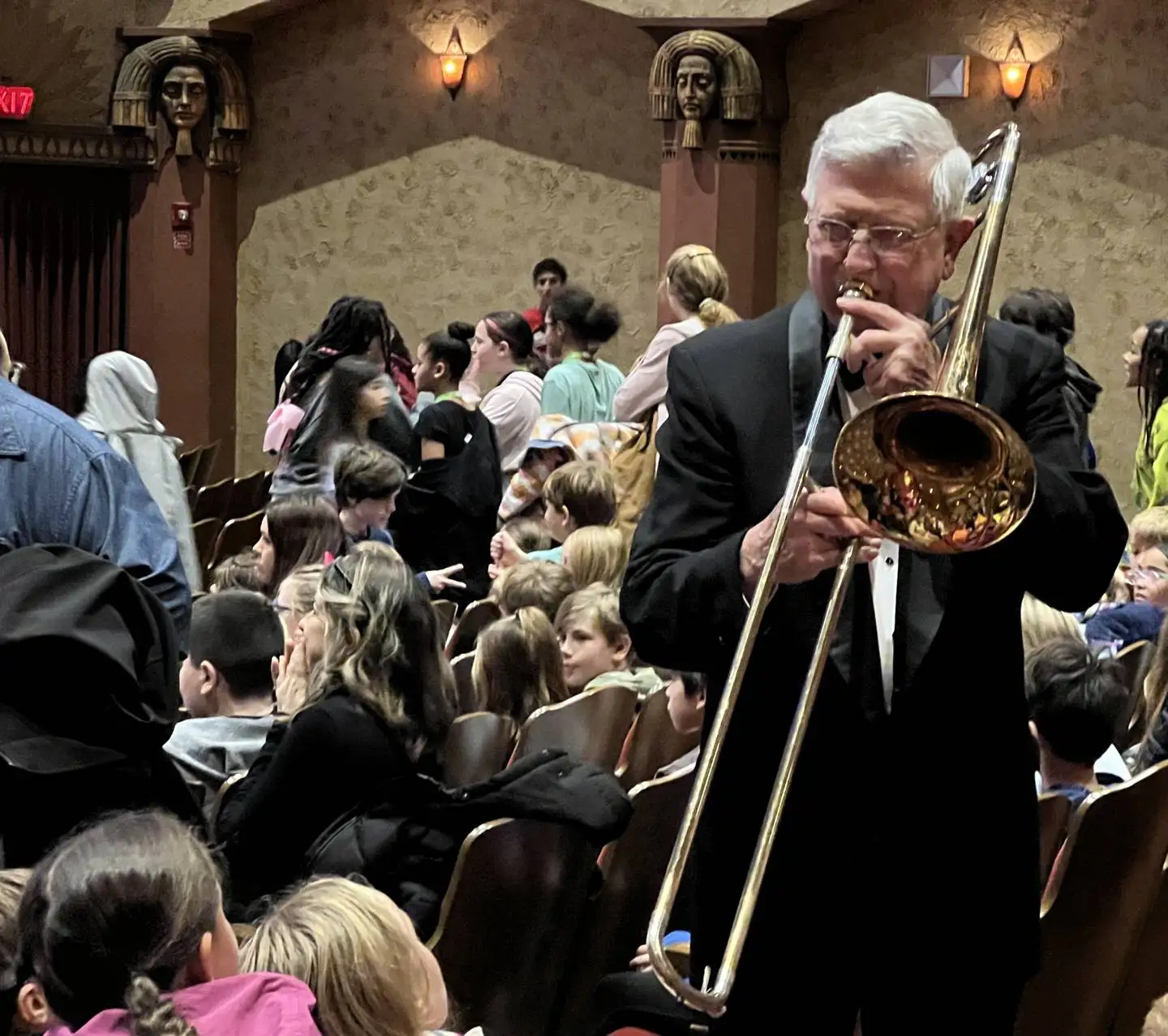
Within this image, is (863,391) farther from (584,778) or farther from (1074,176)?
(1074,176)

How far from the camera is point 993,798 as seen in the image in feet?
6.53

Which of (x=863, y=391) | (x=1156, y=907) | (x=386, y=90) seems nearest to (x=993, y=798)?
(x=863, y=391)

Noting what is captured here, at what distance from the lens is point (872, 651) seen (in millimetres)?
1965

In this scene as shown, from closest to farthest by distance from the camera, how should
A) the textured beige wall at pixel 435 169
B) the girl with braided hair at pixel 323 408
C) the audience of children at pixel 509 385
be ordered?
the girl with braided hair at pixel 323 408 < the audience of children at pixel 509 385 < the textured beige wall at pixel 435 169

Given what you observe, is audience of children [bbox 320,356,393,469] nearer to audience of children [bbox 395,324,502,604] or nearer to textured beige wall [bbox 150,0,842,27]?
audience of children [bbox 395,324,502,604]

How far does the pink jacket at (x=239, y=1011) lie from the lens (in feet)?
6.21

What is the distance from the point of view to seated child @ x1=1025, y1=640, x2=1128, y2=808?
350cm

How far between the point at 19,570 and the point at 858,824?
3.32ft

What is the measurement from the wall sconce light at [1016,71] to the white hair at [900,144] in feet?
26.4

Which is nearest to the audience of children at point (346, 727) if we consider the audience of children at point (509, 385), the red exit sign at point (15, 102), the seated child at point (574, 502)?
the seated child at point (574, 502)

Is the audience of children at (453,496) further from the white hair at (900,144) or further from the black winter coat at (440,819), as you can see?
the white hair at (900,144)

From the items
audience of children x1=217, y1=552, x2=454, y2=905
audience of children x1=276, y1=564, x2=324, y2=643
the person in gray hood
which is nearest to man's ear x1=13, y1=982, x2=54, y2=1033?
audience of children x1=217, y1=552, x2=454, y2=905

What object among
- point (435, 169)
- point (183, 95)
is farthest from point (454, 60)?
point (183, 95)

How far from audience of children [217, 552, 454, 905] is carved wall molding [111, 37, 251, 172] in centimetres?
833
